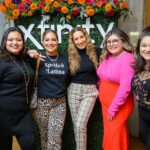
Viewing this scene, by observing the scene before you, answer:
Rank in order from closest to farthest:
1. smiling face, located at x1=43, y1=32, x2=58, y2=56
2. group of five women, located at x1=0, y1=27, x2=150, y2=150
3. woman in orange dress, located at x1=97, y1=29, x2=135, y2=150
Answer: group of five women, located at x1=0, y1=27, x2=150, y2=150
woman in orange dress, located at x1=97, y1=29, x2=135, y2=150
smiling face, located at x1=43, y1=32, x2=58, y2=56

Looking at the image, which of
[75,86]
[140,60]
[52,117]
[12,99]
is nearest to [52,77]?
[75,86]

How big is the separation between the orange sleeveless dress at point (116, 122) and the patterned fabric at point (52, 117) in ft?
1.58

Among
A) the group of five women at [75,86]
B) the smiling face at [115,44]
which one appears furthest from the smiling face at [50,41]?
the smiling face at [115,44]

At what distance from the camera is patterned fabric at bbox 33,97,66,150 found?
128 inches

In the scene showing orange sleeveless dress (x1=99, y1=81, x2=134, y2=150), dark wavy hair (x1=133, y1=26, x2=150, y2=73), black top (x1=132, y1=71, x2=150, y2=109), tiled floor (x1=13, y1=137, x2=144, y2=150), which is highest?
dark wavy hair (x1=133, y1=26, x2=150, y2=73)

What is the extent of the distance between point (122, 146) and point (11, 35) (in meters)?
1.57

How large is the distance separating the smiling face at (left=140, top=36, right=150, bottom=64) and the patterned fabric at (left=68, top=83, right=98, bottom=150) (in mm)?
891

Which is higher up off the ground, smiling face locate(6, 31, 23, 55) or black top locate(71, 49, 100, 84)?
smiling face locate(6, 31, 23, 55)

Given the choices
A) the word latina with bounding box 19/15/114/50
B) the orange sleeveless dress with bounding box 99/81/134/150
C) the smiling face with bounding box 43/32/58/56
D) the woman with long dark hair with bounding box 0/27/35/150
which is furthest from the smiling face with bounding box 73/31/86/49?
the woman with long dark hair with bounding box 0/27/35/150

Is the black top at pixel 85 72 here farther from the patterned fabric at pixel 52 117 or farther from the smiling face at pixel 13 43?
the smiling face at pixel 13 43

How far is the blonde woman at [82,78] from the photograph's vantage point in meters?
3.28

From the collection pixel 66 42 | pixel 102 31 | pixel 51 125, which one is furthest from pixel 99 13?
pixel 51 125

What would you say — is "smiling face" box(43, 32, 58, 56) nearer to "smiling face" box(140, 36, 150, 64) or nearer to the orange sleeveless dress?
the orange sleeveless dress

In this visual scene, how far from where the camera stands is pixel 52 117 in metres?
3.26
